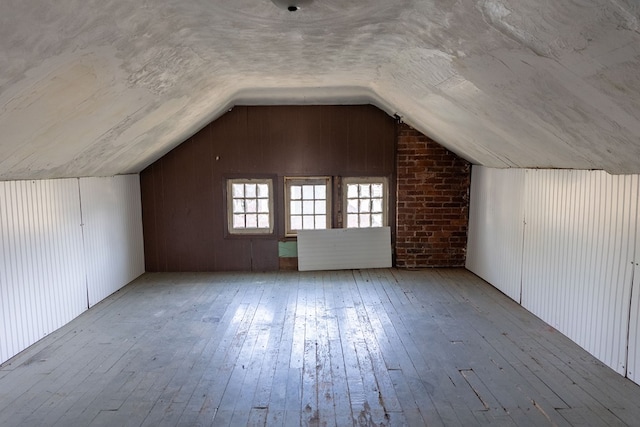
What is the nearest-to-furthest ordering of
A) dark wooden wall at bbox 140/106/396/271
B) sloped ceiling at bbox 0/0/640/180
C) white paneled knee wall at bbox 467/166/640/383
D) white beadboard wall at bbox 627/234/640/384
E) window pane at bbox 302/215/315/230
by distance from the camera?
sloped ceiling at bbox 0/0/640/180, white beadboard wall at bbox 627/234/640/384, white paneled knee wall at bbox 467/166/640/383, dark wooden wall at bbox 140/106/396/271, window pane at bbox 302/215/315/230

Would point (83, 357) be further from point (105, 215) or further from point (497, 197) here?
point (497, 197)

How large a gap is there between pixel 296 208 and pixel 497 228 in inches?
112

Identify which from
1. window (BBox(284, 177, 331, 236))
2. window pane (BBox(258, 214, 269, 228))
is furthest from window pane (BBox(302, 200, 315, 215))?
window pane (BBox(258, 214, 269, 228))

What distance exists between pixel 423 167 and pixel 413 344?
3327 millimetres

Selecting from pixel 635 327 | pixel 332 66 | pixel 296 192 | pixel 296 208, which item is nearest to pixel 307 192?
pixel 296 192

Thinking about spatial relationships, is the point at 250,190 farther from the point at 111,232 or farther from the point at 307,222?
the point at 111,232

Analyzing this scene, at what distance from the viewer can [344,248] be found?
6715 mm

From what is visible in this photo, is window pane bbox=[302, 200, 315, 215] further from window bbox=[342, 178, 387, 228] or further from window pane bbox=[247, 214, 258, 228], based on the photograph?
window pane bbox=[247, 214, 258, 228]

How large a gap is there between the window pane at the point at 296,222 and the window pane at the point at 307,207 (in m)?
0.12

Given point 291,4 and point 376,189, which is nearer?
point 291,4

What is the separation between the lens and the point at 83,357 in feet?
12.2

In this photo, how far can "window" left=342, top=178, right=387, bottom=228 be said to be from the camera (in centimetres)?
676

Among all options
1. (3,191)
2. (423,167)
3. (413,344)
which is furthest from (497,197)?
(3,191)

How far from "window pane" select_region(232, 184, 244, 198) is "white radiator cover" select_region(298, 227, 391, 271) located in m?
1.06
